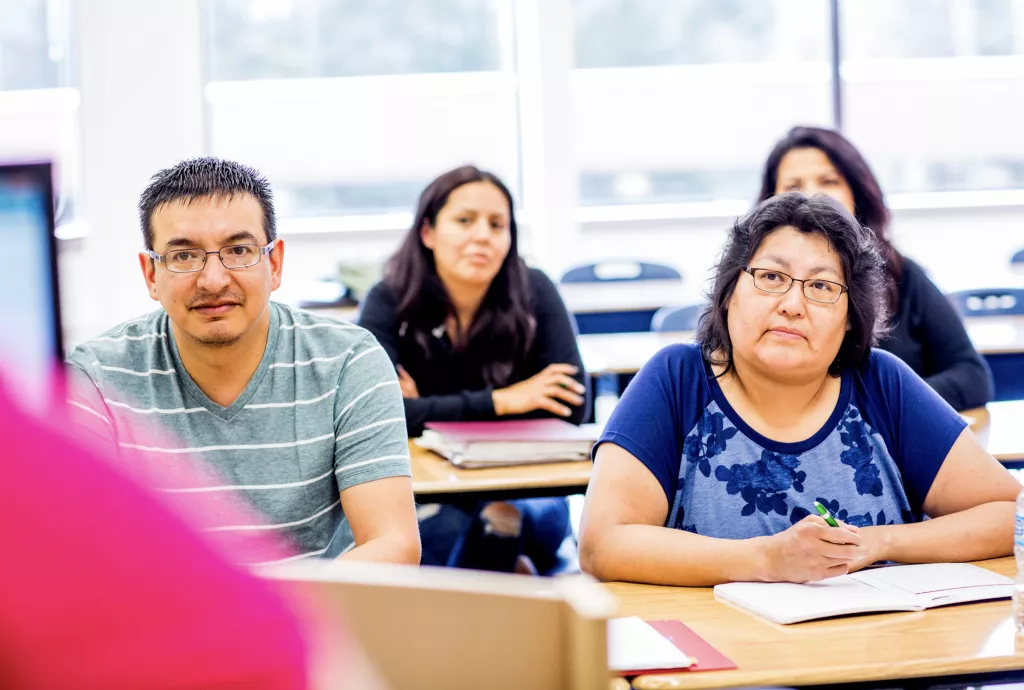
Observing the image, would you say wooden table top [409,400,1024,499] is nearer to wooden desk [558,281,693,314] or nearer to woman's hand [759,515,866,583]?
woman's hand [759,515,866,583]

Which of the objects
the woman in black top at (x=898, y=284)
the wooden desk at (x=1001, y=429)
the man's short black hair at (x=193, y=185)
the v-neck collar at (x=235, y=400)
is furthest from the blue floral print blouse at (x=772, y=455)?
the woman in black top at (x=898, y=284)

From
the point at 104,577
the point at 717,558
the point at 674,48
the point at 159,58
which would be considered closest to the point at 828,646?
the point at 717,558

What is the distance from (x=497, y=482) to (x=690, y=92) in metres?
4.83

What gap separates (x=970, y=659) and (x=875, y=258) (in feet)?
2.71

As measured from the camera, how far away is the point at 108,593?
397mm

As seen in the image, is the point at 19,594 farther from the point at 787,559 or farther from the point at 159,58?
the point at 159,58

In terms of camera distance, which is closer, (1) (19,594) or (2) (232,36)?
(1) (19,594)

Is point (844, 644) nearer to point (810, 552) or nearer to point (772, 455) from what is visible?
point (810, 552)

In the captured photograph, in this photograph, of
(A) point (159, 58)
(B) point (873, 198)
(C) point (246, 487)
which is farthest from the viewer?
(A) point (159, 58)

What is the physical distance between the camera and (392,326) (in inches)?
119

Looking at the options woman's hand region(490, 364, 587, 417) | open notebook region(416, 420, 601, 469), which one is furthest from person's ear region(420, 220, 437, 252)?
open notebook region(416, 420, 601, 469)

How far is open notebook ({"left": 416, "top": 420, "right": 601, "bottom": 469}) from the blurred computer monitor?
1635 millimetres

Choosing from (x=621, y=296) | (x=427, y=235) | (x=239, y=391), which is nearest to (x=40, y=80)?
(x=621, y=296)

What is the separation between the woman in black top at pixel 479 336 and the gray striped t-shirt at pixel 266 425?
0.91 metres
